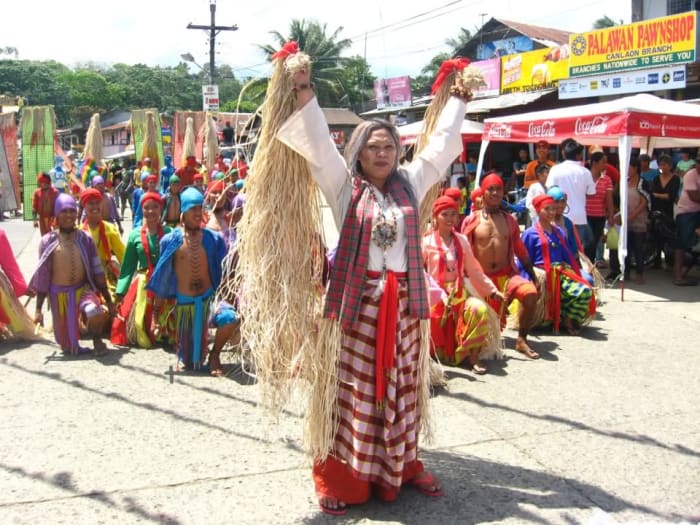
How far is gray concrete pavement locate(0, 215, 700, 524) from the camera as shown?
3.23 meters

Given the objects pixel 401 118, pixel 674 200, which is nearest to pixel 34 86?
pixel 401 118

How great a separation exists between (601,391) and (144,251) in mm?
3960

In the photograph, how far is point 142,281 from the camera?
20.7 ft

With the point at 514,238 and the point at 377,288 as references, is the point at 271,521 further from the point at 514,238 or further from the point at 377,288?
the point at 514,238

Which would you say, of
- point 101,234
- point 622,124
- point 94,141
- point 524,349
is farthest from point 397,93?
point 524,349

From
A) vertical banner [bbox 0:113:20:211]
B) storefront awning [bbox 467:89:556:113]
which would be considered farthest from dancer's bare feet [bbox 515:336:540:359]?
vertical banner [bbox 0:113:20:211]

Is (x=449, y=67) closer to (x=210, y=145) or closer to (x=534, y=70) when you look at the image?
(x=534, y=70)

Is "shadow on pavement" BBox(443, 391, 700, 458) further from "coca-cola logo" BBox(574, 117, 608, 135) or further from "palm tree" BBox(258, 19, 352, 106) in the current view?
"palm tree" BBox(258, 19, 352, 106)

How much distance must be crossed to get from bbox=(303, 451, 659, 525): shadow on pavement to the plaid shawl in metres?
0.88

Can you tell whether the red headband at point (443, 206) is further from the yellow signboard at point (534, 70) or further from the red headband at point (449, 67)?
the yellow signboard at point (534, 70)

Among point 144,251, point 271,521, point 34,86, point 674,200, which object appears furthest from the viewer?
point 34,86

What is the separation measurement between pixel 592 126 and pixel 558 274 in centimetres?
282

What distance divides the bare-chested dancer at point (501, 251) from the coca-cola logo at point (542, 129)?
3756 millimetres

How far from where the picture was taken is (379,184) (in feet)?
10.6
